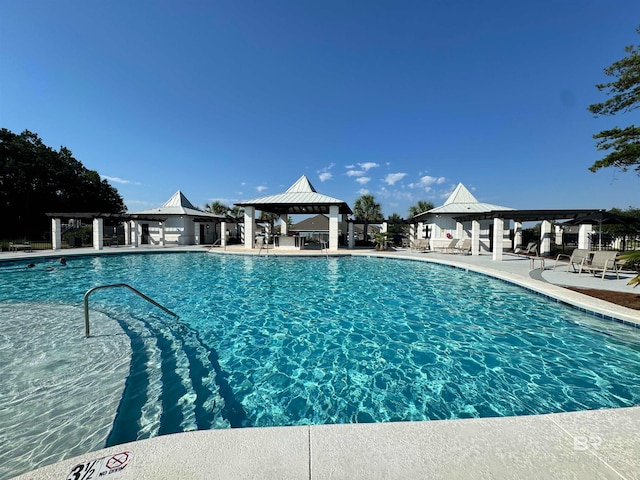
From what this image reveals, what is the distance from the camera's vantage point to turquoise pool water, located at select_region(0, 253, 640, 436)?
10.8 feet

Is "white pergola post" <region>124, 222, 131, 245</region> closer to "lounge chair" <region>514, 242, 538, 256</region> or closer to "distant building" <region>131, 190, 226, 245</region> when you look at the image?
"distant building" <region>131, 190, 226, 245</region>

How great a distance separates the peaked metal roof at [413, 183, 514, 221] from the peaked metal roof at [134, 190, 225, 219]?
2159cm

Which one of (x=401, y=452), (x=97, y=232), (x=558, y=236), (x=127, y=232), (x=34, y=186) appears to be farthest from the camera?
(x=34, y=186)

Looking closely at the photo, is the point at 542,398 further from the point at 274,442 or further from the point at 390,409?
the point at 274,442

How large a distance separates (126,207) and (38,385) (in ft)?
167

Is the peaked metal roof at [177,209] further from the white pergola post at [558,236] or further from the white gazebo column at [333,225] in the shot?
the white pergola post at [558,236]

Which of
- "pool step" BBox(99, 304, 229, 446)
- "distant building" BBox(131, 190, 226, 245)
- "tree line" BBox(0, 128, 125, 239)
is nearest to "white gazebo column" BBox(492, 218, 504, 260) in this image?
"pool step" BBox(99, 304, 229, 446)

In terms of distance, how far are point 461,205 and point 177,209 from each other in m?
27.2

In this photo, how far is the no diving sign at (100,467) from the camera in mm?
1638

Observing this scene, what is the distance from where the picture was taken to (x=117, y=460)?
1773 millimetres

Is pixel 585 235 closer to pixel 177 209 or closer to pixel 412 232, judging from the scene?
pixel 412 232

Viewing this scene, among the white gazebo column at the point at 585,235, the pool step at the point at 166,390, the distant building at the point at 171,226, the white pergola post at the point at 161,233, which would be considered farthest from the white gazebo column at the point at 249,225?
the white gazebo column at the point at 585,235

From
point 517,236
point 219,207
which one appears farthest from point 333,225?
point 219,207

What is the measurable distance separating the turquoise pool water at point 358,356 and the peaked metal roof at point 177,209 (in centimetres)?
1861
